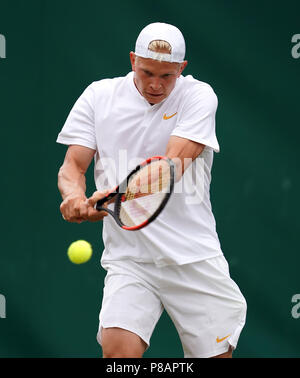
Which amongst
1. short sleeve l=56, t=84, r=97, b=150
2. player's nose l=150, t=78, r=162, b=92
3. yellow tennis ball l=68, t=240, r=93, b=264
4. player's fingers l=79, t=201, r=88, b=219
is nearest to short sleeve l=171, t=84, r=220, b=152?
player's nose l=150, t=78, r=162, b=92

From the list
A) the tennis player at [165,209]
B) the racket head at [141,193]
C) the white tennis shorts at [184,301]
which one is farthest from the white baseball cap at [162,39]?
the white tennis shorts at [184,301]

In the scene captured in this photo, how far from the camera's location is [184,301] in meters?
3.47

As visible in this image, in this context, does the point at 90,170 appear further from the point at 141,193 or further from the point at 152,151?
the point at 141,193

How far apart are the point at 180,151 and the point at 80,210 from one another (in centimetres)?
45

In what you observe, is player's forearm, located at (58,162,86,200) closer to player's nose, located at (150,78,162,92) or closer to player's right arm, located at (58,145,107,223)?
player's right arm, located at (58,145,107,223)

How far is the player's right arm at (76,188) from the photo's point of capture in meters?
3.11

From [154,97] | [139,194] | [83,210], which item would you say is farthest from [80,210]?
[154,97]

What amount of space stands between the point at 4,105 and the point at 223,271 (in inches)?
59.6

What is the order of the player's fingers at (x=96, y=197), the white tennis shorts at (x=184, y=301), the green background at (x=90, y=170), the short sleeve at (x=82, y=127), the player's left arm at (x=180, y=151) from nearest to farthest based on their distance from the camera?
the player's fingers at (x=96, y=197) < the player's left arm at (x=180, y=151) < the white tennis shorts at (x=184, y=301) < the short sleeve at (x=82, y=127) < the green background at (x=90, y=170)

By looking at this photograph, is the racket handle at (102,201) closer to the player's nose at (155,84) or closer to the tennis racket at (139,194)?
the tennis racket at (139,194)

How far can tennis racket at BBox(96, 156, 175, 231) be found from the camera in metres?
3.09
